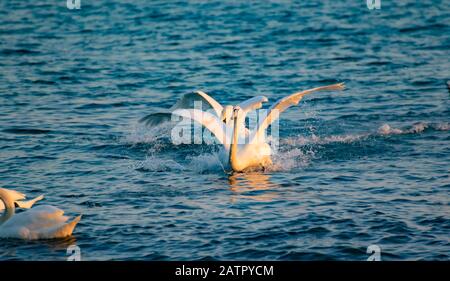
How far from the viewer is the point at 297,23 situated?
31.3 m

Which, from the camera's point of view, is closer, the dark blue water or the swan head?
the dark blue water

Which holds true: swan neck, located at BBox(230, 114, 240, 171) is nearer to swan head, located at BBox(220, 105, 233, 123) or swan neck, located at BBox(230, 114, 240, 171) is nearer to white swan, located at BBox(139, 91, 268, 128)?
swan head, located at BBox(220, 105, 233, 123)

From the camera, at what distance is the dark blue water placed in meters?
13.3

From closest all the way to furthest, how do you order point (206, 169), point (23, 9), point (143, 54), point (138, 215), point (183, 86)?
point (138, 215), point (206, 169), point (183, 86), point (143, 54), point (23, 9)

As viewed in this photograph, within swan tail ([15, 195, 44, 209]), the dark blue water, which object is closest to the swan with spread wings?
the dark blue water

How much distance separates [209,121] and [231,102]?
5779 millimetres

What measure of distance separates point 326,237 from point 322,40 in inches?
646

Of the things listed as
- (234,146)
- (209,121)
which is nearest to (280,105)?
(234,146)

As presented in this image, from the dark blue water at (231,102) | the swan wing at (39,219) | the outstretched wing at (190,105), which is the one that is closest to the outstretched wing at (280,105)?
the dark blue water at (231,102)

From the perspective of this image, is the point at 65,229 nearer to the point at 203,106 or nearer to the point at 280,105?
the point at 280,105

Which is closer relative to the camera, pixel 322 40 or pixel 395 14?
pixel 322 40

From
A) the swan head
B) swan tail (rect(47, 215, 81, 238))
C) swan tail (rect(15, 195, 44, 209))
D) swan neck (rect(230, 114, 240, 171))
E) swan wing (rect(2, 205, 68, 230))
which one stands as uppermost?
the swan head
